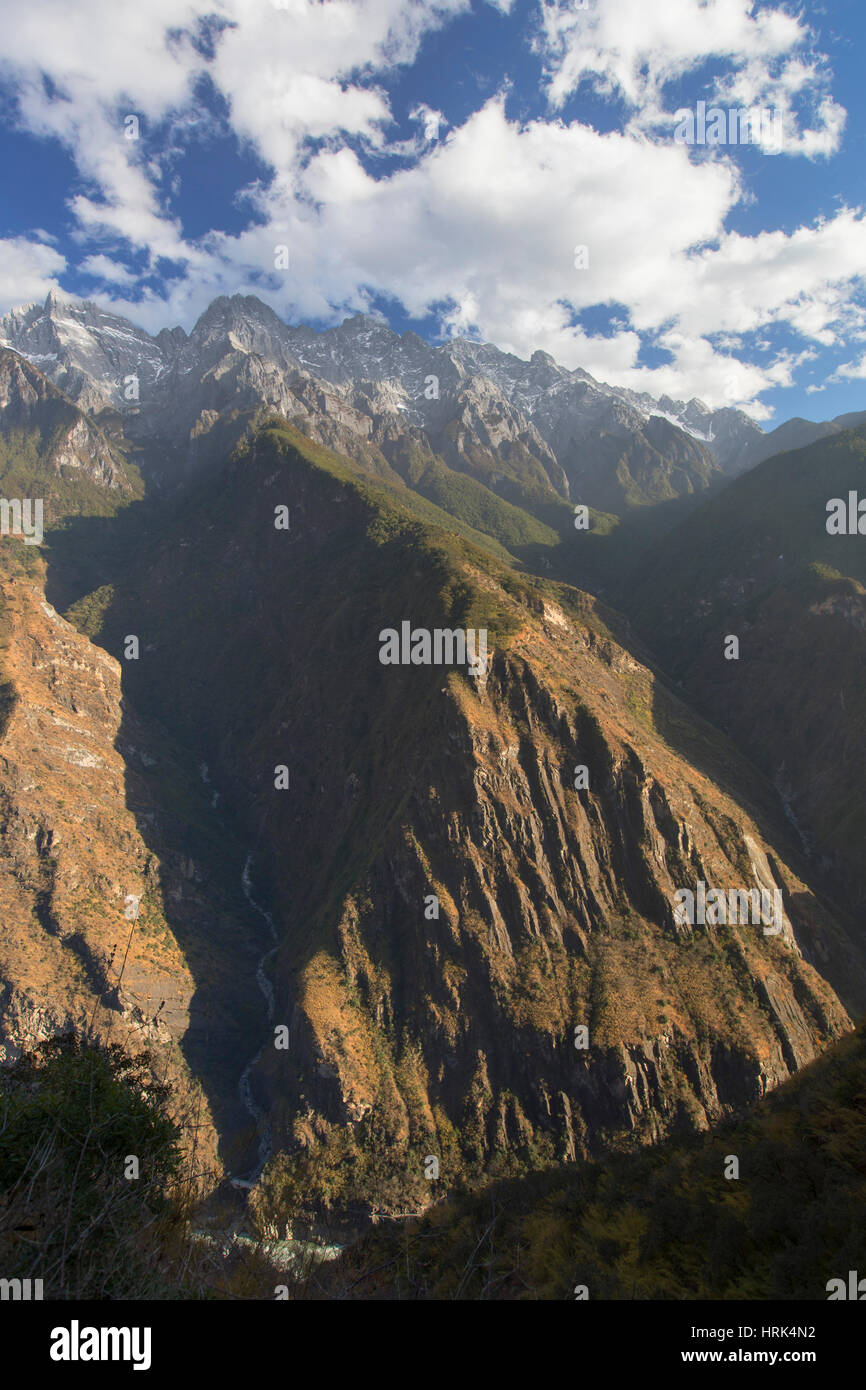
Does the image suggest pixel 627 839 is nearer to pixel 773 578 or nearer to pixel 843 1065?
pixel 843 1065

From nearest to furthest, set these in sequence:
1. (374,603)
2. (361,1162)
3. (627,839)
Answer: (361,1162)
(627,839)
(374,603)

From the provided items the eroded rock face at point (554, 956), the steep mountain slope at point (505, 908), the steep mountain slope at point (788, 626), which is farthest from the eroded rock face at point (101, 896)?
the steep mountain slope at point (788, 626)

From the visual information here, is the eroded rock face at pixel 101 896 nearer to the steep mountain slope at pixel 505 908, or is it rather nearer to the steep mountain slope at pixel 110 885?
the steep mountain slope at pixel 110 885

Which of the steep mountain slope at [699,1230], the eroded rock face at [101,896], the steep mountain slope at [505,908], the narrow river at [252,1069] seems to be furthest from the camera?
the eroded rock face at [101,896]

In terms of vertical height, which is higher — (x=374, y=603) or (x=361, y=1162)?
(x=374, y=603)

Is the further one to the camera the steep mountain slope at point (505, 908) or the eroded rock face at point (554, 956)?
the steep mountain slope at point (505, 908)

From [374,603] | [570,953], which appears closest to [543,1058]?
[570,953]

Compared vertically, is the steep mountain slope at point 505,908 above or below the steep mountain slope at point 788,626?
below
